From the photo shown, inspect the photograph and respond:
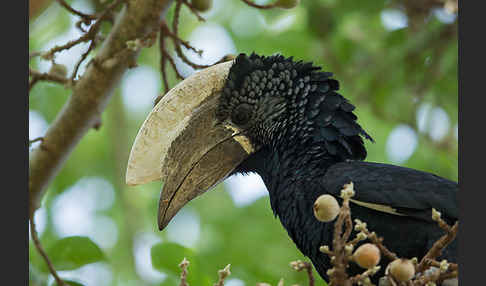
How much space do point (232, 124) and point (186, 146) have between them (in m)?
0.20

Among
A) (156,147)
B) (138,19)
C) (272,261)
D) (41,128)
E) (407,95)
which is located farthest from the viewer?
(41,128)

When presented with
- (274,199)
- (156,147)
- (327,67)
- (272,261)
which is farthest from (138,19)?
(327,67)

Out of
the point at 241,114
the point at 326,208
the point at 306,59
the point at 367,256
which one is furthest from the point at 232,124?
the point at 306,59

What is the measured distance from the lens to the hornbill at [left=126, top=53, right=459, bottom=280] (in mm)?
1732

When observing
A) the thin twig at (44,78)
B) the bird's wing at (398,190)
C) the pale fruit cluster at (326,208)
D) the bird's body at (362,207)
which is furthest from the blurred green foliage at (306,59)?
the pale fruit cluster at (326,208)

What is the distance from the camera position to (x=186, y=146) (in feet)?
6.48

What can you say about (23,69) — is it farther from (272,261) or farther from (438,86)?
(438,86)

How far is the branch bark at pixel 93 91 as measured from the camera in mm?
2150

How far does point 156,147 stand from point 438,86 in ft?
7.59

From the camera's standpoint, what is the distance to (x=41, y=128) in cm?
403

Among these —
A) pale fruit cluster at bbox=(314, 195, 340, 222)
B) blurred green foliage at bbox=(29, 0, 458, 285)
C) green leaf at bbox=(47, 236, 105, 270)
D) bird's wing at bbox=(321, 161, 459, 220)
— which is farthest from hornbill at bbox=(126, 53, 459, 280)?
blurred green foliage at bbox=(29, 0, 458, 285)

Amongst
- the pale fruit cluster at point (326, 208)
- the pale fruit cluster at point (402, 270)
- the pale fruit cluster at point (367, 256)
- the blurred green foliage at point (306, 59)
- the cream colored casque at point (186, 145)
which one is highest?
the blurred green foliage at point (306, 59)

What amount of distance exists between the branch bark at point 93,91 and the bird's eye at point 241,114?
395mm

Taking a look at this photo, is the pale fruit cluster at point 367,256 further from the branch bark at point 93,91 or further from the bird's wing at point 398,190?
the branch bark at point 93,91
